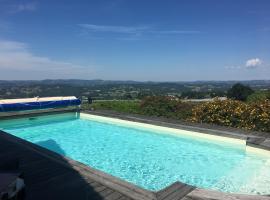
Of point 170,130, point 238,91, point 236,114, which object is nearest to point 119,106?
point 170,130

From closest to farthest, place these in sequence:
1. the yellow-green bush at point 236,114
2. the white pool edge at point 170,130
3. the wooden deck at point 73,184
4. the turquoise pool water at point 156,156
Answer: the wooden deck at point 73,184
the turquoise pool water at point 156,156
the white pool edge at point 170,130
the yellow-green bush at point 236,114

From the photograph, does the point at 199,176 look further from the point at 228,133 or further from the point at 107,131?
the point at 107,131

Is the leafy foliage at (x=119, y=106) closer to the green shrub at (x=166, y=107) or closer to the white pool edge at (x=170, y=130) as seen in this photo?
the green shrub at (x=166, y=107)

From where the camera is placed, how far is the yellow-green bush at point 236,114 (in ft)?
30.5

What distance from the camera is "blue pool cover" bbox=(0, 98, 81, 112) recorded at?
1286cm

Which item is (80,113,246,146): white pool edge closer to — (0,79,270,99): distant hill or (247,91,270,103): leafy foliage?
(247,91,270,103): leafy foliage

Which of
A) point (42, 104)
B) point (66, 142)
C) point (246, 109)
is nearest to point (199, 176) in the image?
point (246, 109)

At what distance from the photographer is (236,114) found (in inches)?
391

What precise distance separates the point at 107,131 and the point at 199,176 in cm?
544

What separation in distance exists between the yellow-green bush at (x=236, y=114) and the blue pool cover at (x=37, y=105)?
22.5ft

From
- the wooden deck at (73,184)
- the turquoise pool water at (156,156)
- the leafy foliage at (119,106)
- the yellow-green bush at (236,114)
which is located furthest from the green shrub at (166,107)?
the wooden deck at (73,184)

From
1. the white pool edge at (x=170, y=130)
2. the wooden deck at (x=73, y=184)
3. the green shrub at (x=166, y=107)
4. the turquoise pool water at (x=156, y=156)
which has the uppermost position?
the green shrub at (x=166, y=107)

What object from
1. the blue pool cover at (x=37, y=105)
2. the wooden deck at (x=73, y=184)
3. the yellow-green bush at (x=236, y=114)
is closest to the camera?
the wooden deck at (x=73, y=184)

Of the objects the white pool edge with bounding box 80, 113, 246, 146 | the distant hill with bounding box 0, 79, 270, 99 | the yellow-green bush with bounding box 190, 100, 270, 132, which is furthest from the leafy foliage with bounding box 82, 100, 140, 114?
the yellow-green bush with bounding box 190, 100, 270, 132
